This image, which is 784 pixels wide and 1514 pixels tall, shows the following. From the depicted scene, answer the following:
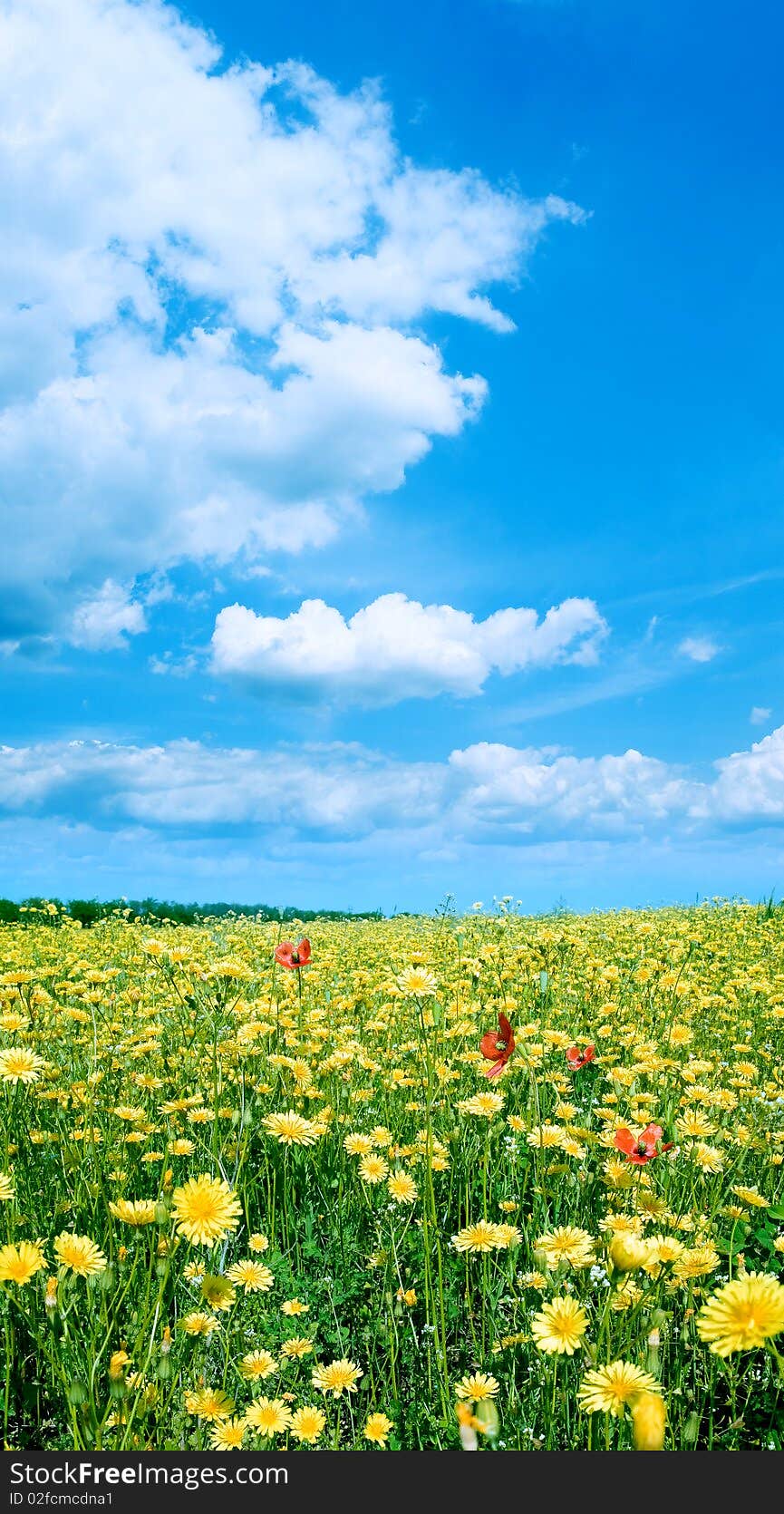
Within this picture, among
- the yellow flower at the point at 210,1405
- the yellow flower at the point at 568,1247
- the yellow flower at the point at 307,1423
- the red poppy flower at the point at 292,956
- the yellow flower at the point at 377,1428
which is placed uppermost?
the red poppy flower at the point at 292,956

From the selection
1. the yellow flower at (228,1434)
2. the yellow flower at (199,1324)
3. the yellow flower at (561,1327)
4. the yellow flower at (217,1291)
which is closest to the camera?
the yellow flower at (561,1327)

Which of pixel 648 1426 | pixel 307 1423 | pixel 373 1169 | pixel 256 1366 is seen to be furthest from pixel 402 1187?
pixel 648 1426

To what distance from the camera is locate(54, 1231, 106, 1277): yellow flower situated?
238cm

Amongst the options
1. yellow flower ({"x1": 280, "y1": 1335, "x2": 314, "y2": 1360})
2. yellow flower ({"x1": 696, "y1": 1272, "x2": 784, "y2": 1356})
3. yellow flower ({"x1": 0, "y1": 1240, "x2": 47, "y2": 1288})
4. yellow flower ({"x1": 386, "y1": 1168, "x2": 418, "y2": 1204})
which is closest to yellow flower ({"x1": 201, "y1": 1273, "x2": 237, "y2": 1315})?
yellow flower ({"x1": 0, "y1": 1240, "x2": 47, "y2": 1288})

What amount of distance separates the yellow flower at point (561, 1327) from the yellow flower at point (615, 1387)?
0.09 metres

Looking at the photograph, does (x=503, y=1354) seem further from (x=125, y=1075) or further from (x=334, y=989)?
(x=334, y=989)

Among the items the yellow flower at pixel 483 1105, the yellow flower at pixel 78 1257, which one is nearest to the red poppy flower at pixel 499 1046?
the yellow flower at pixel 483 1105

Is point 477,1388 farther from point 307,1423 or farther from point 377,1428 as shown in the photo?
point 307,1423

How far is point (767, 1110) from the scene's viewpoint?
4.49m

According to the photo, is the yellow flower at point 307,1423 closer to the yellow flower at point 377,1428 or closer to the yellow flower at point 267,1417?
the yellow flower at point 267,1417

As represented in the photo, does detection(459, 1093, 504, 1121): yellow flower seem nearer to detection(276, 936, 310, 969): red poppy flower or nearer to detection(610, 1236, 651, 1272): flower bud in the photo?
detection(276, 936, 310, 969): red poppy flower

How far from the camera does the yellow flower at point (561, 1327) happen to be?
6.66ft

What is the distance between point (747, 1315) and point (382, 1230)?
2316mm

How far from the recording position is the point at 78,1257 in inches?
94.3
